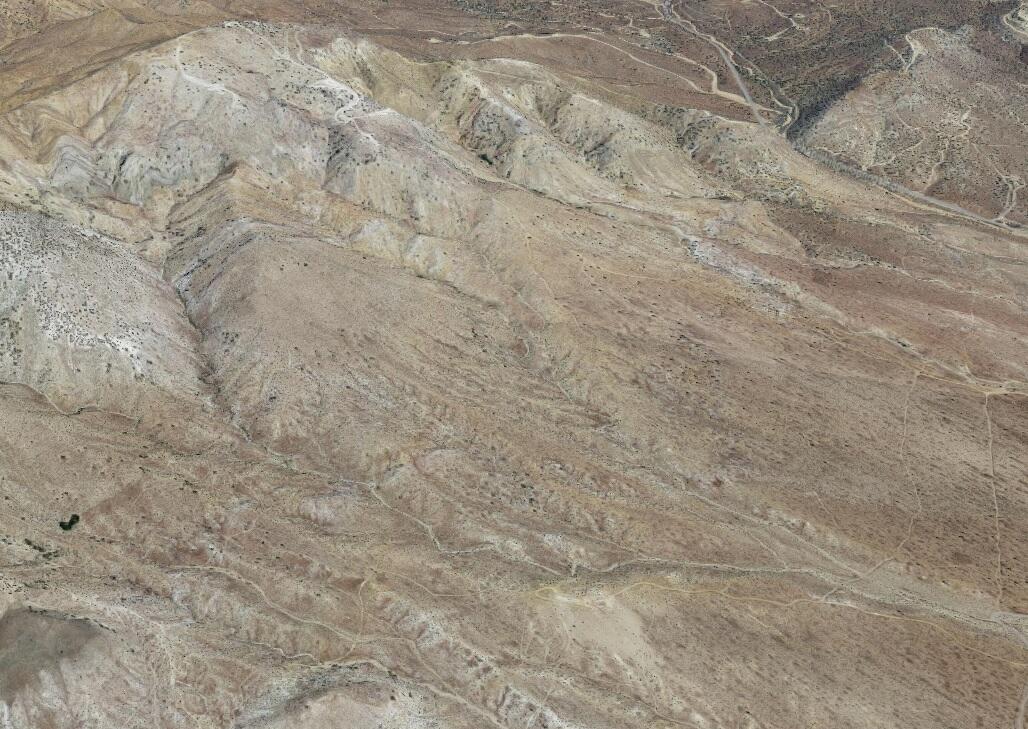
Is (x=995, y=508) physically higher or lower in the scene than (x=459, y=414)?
higher

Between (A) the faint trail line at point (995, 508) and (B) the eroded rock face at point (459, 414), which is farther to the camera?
(A) the faint trail line at point (995, 508)

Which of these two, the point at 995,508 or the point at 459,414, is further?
the point at 459,414

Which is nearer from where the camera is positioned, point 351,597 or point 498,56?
point 351,597

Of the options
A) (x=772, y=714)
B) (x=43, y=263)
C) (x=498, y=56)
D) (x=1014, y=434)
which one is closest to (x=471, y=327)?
(x=43, y=263)

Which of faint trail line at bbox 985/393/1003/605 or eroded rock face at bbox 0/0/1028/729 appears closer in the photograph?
eroded rock face at bbox 0/0/1028/729

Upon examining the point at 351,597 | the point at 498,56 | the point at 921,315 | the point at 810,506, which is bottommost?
the point at 351,597

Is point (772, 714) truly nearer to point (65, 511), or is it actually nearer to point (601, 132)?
point (65, 511)

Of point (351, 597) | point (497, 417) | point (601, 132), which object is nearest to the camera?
point (351, 597)

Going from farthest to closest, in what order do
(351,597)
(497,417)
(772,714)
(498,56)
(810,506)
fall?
1. (498,56)
2. (497,417)
3. (810,506)
4. (351,597)
5. (772,714)
